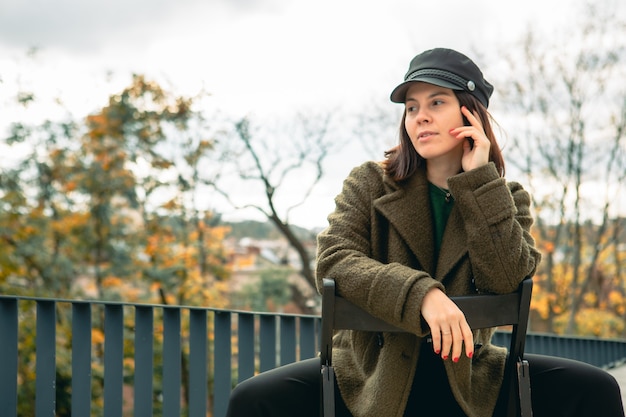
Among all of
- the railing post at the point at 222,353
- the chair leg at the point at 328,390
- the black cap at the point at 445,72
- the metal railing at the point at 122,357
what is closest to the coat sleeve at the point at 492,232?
the black cap at the point at 445,72

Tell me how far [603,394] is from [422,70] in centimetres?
99

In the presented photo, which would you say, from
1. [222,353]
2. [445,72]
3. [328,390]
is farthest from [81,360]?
[445,72]

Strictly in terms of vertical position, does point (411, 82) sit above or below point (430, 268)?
above

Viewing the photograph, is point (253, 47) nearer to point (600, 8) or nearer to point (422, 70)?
point (600, 8)

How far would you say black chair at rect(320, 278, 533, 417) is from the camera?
5.57 feet

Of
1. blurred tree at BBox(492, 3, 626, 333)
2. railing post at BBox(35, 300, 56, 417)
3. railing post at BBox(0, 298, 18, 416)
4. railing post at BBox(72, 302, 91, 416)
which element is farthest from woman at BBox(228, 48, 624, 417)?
blurred tree at BBox(492, 3, 626, 333)

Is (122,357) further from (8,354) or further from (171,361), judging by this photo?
(8,354)

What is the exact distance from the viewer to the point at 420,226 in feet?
6.81

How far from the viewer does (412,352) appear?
1909 mm

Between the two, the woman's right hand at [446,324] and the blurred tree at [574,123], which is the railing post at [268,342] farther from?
the blurred tree at [574,123]

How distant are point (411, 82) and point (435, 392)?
0.86 metres

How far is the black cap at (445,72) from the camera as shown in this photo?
6.69 ft

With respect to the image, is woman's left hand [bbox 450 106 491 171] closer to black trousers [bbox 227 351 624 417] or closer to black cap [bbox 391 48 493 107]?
black cap [bbox 391 48 493 107]

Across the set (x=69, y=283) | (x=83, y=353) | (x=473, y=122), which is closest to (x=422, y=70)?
(x=473, y=122)
